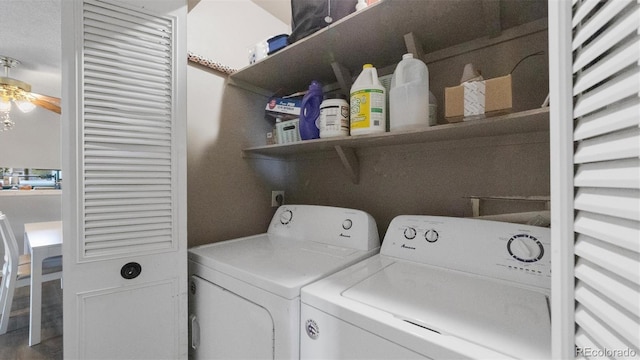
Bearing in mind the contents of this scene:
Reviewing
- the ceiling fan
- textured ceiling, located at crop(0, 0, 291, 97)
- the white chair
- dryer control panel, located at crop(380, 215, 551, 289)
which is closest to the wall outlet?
dryer control panel, located at crop(380, 215, 551, 289)

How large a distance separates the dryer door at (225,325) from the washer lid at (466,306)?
1.24ft

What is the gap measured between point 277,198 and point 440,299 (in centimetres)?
148

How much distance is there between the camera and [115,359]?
1168mm

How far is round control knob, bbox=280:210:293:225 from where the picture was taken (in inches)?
71.6

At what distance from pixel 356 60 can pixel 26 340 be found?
3701 mm

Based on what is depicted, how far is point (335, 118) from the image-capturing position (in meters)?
1.40

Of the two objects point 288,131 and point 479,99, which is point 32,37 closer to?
point 288,131

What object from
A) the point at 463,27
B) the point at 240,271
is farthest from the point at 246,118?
the point at 463,27

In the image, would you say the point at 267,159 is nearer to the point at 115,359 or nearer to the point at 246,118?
the point at 246,118

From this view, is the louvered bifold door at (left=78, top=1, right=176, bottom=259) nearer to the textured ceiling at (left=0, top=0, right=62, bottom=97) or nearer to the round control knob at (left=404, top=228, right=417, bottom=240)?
the round control knob at (left=404, top=228, right=417, bottom=240)

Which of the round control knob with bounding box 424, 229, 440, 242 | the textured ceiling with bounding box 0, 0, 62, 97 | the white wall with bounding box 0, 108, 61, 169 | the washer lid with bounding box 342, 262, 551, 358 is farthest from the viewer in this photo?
the white wall with bounding box 0, 108, 61, 169

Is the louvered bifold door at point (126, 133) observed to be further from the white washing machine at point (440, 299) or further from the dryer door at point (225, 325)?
the white washing machine at point (440, 299)

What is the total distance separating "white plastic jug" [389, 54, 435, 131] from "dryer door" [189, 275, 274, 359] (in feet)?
3.22

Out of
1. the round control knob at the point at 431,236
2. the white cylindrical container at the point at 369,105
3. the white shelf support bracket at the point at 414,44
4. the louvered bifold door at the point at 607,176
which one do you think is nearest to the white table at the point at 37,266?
the white cylindrical container at the point at 369,105
